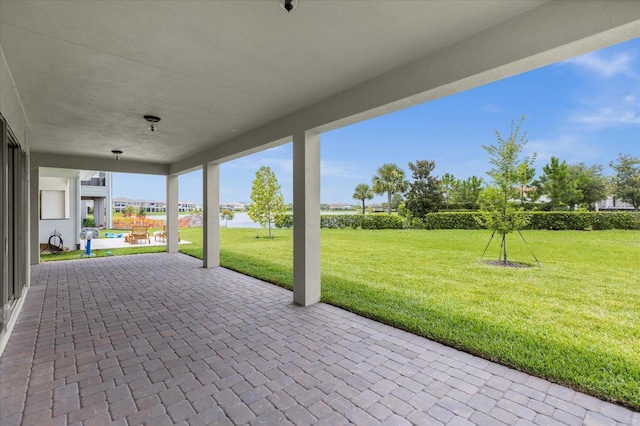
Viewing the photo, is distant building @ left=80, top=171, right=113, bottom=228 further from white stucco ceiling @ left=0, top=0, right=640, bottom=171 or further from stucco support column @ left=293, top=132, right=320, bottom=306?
stucco support column @ left=293, top=132, right=320, bottom=306

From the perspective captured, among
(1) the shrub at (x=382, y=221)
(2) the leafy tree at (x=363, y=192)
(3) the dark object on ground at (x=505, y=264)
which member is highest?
(2) the leafy tree at (x=363, y=192)

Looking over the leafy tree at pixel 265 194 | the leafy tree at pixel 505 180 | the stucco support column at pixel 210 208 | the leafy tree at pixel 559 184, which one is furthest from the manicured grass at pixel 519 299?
the leafy tree at pixel 559 184

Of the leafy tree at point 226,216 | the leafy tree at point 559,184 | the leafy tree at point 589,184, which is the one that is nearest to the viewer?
the leafy tree at point 589,184

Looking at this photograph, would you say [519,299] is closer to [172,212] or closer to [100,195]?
[172,212]

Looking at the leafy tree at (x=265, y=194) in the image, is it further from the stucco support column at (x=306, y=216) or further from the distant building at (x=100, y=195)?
the stucco support column at (x=306, y=216)

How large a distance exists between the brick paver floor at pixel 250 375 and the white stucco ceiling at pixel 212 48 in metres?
2.83

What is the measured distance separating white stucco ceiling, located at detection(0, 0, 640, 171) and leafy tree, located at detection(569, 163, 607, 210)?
57.7 ft

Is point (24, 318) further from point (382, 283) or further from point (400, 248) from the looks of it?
point (400, 248)

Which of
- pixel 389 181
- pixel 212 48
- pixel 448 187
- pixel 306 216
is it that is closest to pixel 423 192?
pixel 448 187

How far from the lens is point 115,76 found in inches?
126

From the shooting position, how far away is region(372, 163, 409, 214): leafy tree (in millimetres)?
26141

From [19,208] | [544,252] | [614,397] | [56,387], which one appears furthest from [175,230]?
[544,252]

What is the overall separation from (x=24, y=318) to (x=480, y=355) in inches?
221

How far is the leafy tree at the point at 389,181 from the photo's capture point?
26.1m
